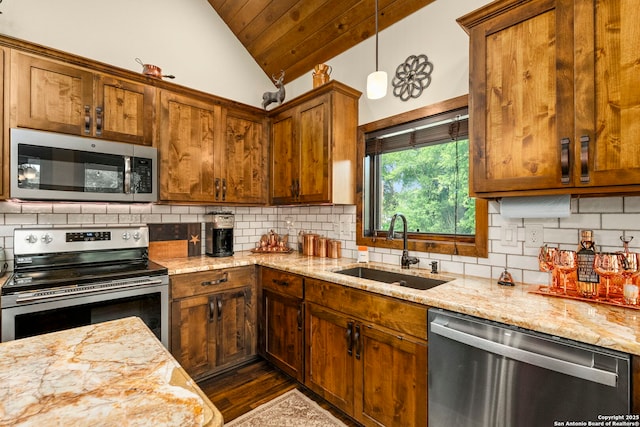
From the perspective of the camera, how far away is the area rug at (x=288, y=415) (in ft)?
6.44

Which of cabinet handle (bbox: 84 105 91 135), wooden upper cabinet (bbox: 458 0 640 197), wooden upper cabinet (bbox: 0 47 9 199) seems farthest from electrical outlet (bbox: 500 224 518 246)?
wooden upper cabinet (bbox: 0 47 9 199)

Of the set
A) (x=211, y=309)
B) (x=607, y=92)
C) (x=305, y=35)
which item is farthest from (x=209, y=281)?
(x=607, y=92)

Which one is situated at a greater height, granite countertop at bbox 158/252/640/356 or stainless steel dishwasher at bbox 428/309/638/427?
granite countertop at bbox 158/252/640/356

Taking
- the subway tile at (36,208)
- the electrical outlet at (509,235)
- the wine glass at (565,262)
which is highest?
the subway tile at (36,208)

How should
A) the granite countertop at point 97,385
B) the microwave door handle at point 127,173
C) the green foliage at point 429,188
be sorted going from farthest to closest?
the microwave door handle at point 127,173 < the green foliage at point 429,188 < the granite countertop at point 97,385

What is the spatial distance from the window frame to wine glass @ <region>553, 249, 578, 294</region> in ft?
1.37

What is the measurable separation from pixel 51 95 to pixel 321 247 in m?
2.27

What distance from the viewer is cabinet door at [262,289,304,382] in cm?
231

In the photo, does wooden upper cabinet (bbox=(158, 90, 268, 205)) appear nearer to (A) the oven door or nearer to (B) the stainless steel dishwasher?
(A) the oven door

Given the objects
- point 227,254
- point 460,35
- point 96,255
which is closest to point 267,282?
point 227,254

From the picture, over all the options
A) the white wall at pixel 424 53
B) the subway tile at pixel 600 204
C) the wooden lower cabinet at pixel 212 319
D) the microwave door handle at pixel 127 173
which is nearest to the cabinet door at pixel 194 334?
the wooden lower cabinet at pixel 212 319

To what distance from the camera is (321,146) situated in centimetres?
260

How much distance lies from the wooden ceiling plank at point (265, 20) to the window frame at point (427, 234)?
122cm

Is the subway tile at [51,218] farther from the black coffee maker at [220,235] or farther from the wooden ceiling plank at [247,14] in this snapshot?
the wooden ceiling plank at [247,14]
